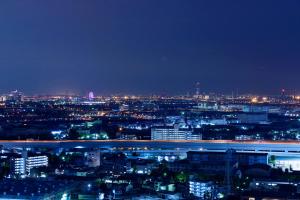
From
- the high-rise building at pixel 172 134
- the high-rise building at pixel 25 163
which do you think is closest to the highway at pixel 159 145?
the high-rise building at pixel 172 134

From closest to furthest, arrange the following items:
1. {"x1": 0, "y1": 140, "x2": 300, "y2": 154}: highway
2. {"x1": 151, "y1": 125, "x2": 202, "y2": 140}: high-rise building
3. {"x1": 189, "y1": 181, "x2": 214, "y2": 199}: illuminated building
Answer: {"x1": 189, "y1": 181, "x2": 214, "y2": 199}: illuminated building
{"x1": 0, "y1": 140, "x2": 300, "y2": 154}: highway
{"x1": 151, "y1": 125, "x2": 202, "y2": 140}: high-rise building

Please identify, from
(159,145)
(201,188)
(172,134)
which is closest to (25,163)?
(201,188)

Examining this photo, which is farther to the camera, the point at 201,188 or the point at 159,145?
the point at 159,145

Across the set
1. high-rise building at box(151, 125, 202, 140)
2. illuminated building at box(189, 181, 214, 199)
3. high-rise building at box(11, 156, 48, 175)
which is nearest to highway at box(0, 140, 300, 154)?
Answer: high-rise building at box(151, 125, 202, 140)

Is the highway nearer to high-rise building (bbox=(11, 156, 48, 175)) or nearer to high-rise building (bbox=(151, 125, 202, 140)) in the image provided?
high-rise building (bbox=(151, 125, 202, 140))

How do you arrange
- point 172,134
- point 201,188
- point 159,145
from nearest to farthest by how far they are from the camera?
point 201,188, point 159,145, point 172,134

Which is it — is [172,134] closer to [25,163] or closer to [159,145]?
[159,145]

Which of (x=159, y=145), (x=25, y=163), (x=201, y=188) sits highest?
(x=159, y=145)

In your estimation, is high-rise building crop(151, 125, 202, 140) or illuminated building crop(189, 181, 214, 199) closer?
illuminated building crop(189, 181, 214, 199)

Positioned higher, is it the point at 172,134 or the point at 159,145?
the point at 172,134

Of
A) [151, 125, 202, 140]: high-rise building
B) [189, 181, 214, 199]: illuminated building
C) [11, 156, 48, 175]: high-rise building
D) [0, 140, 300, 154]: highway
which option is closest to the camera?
[189, 181, 214, 199]: illuminated building
